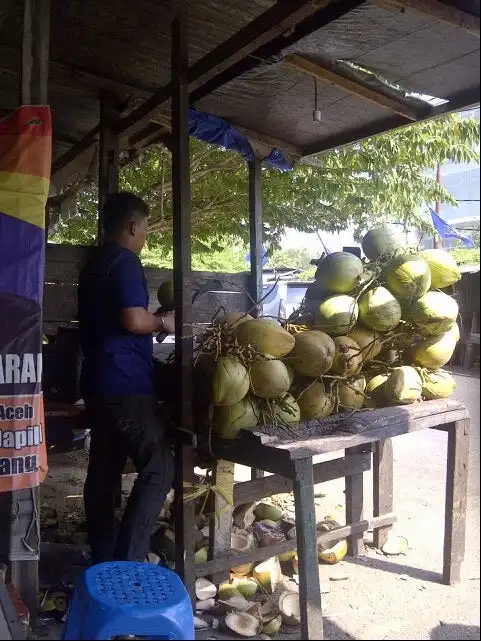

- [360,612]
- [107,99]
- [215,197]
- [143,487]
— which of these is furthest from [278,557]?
[215,197]

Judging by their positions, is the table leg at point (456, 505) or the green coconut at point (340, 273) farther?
the table leg at point (456, 505)

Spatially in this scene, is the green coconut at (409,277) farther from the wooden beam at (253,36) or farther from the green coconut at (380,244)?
the wooden beam at (253,36)

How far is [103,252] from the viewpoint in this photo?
294 centimetres

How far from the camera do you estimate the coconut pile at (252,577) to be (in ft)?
9.39

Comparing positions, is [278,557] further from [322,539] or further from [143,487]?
[143,487]

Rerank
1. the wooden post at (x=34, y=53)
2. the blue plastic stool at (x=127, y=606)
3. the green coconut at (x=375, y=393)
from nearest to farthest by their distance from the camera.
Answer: the blue plastic stool at (x=127, y=606) → the wooden post at (x=34, y=53) → the green coconut at (x=375, y=393)

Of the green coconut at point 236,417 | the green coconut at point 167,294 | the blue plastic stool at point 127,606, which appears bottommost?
the blue plastic stool at point 127,606

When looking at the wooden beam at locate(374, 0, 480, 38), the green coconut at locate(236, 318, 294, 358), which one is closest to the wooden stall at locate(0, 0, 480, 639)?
the wooden beam at locate(374, 0, 480, 38)

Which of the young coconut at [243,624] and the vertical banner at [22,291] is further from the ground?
the vertical banner at [22,291]

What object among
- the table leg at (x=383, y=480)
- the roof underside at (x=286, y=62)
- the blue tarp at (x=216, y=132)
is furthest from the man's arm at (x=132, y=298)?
the table leg at (x=383, y=480)

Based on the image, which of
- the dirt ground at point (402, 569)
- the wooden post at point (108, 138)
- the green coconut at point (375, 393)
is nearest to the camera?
the dirt ground at point (402, 569)

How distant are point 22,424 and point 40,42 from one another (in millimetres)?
1673

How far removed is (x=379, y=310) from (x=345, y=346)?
0.28 m

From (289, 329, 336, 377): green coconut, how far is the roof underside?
1408mm
